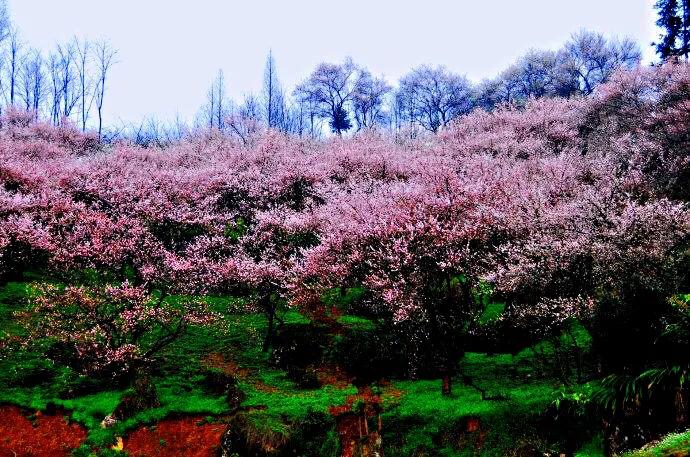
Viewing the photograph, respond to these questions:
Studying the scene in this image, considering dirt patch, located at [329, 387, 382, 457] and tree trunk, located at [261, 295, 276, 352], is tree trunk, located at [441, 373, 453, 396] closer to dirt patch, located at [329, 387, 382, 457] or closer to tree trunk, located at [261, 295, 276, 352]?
dirt patch, located at [329, 387, 382, 457]

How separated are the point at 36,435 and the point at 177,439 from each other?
380 cm

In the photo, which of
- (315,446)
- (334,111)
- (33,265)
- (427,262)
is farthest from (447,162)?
(334,111)

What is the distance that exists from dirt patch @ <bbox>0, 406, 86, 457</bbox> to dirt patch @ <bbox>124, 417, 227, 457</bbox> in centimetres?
145

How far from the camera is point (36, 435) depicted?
508 inches

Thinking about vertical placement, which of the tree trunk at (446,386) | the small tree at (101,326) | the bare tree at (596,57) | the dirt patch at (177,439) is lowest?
the dirt patch at (177,439)

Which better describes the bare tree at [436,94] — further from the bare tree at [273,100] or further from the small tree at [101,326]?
the small tree at [101,326]

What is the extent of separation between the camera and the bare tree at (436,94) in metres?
62.0

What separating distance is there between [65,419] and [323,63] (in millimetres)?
55405

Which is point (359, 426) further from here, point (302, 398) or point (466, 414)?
point (466, 414)

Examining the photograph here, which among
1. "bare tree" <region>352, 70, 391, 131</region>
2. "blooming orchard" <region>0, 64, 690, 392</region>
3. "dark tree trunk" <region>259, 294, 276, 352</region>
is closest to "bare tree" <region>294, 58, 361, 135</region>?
"bare tree" <region>352, 70, 391, 131</region>

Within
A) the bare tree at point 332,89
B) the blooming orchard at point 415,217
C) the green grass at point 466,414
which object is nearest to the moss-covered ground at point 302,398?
the green grass at point 466,414

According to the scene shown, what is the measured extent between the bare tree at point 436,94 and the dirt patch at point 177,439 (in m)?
52.9

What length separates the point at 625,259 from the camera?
11422mm

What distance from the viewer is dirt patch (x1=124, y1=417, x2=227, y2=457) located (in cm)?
1255
